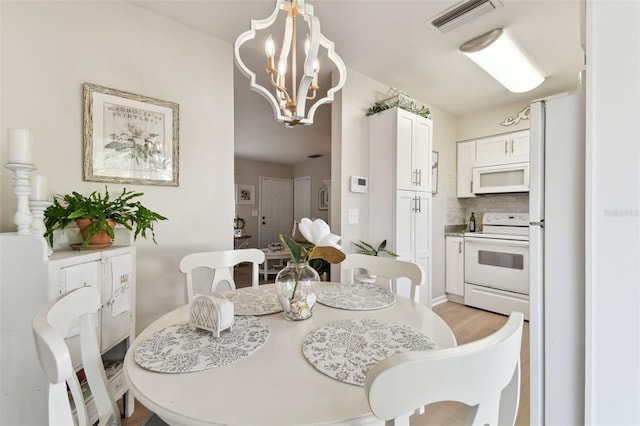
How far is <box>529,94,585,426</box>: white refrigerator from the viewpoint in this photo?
1.17 m

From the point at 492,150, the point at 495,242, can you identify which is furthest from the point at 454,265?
the point at 492,150

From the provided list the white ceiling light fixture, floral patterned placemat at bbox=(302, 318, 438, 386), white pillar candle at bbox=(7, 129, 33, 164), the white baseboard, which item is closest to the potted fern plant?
white pillar candle at bbox=(7, 129, 33, 164)

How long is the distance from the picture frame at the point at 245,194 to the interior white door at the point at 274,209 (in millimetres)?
239

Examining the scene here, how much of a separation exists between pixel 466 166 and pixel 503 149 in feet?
1.52

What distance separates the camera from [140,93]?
1.84 metres

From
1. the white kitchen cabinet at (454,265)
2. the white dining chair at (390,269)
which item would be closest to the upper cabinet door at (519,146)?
the white kitchen cabinet at (454,265)

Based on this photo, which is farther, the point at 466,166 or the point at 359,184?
the point at 466,166

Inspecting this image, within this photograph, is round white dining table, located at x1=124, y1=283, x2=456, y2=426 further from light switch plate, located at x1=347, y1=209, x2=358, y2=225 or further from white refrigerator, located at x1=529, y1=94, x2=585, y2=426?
light switch plate, located at x1=347, y1=209, x2=358, y2=225

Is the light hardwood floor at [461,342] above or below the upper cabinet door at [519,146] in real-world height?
below

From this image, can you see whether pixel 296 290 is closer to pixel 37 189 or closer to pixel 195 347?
pixel 195 347

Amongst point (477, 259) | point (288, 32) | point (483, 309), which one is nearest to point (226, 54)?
point (288, 32)

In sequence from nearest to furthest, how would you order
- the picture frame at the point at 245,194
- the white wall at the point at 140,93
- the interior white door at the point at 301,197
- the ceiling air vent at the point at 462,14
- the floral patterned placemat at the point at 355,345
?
1. the floral patterned placemat at the point at 355,345
2. the white wall at the point at 140,93
3. the ceiling air vent at the point at 462,14
4. the picture frame at the point at 245,194
5. the interior white door at the point at 301,197

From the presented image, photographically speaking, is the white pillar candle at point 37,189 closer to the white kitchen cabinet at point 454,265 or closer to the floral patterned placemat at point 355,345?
the floral patterned placemat at point 355,345

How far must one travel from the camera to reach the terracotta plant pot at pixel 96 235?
141cm
